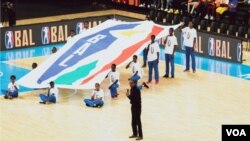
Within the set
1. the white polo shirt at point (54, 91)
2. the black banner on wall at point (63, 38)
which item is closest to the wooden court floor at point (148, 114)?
the white polo shirt at point (54, 91)

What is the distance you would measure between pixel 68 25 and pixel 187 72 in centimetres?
772

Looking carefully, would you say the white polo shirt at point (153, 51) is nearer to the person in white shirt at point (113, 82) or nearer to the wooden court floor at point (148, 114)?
the wooden court floor at point (148, 114)

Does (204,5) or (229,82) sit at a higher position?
(204,5)

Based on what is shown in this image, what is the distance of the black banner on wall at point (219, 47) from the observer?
3156 cm

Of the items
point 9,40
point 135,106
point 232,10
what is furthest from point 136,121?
point 232,10

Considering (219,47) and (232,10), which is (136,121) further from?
(232,10)

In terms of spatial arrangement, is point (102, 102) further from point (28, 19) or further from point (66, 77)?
point (28, 19)

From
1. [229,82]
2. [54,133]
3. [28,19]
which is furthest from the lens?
[28,19]

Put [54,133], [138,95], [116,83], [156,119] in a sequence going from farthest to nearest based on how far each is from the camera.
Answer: [116,83] < [156,119] < [54,133] < [138,95]

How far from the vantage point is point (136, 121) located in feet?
71.1

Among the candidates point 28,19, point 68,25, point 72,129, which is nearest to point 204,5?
point 68,25

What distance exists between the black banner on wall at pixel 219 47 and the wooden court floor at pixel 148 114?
280 cm

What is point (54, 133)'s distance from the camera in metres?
22.6

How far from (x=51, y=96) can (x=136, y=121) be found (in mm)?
4950
